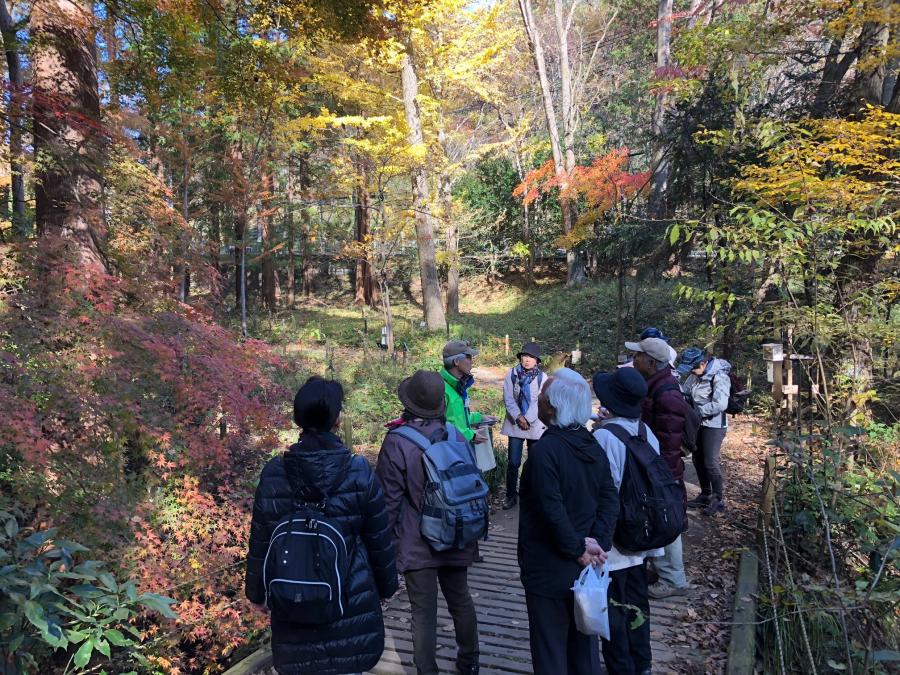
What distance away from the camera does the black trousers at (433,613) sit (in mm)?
2900

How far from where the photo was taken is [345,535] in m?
2.23

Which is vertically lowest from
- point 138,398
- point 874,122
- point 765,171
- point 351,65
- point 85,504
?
point 85,504

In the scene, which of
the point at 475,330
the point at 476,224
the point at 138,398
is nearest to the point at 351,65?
the point at 475,330

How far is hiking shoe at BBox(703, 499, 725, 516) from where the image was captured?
569 centimetres

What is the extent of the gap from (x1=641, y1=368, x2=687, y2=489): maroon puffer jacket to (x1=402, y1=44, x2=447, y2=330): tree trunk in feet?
38.7

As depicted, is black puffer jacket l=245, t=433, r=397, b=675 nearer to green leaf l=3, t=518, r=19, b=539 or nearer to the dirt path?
green leaf l=3, t=518, r=19, b=539

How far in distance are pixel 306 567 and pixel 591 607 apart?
133cm

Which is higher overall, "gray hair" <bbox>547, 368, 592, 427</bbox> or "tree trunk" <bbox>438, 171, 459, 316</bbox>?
"tree trunk" <bbox>438, 171, 459, 316</bbox>

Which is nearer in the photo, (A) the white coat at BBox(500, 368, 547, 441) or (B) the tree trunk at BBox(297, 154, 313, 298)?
(A) the white coat at BBox(500, 368, 547, 441)

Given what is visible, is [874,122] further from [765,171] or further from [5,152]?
[5,152]

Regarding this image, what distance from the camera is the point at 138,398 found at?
441cm

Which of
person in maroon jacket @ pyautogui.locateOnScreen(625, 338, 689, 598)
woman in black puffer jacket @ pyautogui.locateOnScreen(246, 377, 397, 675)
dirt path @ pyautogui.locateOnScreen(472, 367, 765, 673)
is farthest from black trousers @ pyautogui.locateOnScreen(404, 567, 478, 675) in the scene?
person in maroon jacket @ pyautogui.locateOnScreen(625, 338, 689, 598)

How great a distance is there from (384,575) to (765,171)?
613cm

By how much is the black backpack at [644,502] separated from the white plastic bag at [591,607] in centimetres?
53
